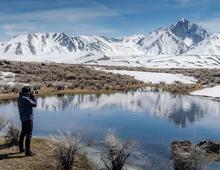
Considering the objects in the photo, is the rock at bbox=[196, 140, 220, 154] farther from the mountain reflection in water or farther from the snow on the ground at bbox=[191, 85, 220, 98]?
the snow on the ground at bbox=[191, 85, 220, 98]

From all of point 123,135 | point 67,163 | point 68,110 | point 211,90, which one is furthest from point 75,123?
point 211,90

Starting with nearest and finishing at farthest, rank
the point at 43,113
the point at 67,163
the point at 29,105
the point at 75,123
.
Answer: the point at 67,163, the point at 29,105, the point at 75,123, the point at 43,113

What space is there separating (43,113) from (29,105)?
16983 mm

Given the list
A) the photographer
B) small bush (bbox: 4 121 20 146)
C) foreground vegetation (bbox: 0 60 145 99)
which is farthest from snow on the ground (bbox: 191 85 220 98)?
the photographer

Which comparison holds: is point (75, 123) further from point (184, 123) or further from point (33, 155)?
point (33, 155)

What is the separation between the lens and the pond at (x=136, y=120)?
85.5 feet

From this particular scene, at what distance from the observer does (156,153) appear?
21.9 metres

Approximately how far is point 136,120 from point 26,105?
50.0 ft

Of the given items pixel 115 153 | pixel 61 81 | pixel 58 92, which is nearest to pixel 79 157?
pixel 115 153

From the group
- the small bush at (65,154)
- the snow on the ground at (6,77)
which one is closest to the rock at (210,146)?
the small bush at (65,154)

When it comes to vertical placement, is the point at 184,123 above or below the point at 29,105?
below

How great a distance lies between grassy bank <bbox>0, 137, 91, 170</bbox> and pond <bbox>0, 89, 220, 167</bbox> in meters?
3.63

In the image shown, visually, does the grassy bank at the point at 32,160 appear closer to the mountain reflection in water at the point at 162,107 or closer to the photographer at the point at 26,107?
the photographer at the point at 26,107

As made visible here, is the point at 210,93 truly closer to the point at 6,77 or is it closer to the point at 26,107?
the point at 6,77
